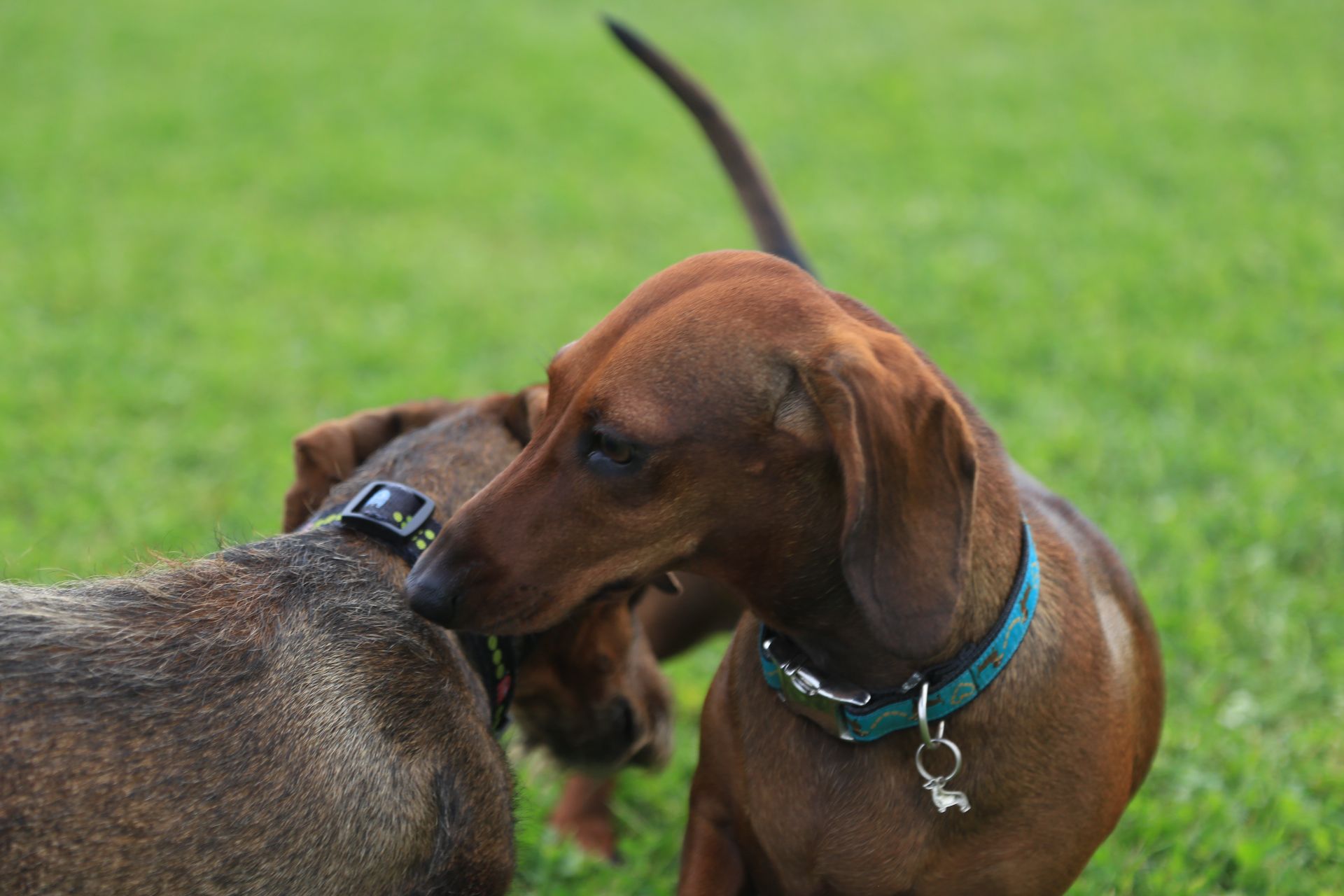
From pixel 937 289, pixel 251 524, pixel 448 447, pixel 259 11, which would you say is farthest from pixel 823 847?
pixel 259 11

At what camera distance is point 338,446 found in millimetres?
4047

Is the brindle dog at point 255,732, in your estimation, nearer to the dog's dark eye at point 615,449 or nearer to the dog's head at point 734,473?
the dog's head at point 734,473

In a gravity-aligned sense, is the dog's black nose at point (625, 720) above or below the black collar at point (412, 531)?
below

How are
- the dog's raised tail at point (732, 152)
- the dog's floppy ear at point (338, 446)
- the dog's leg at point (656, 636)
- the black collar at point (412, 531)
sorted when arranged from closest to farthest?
the black collar at point (412, 531)
the dog's floppy ear at point (338, 446)
the dog's leg at point (656, 636)
the dog's raised tail at point (732, 152)

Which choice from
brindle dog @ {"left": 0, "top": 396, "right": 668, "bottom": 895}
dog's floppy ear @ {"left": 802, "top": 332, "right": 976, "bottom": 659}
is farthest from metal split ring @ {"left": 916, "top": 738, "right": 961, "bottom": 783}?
brindle dog @ {"left": 0, "top": 396, "right": 668, "bottom": 895}

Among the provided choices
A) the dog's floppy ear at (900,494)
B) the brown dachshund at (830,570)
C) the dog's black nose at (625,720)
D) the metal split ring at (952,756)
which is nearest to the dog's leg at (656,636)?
the dog's black nose at (625,720)

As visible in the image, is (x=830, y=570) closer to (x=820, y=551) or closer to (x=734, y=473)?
(x=820, y=551)

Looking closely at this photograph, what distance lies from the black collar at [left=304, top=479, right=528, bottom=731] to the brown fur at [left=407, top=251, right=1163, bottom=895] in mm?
557

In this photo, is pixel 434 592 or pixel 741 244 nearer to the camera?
pixel 434 592

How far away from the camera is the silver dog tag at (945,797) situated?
9.80 ft

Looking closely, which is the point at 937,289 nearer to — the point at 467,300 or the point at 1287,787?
the point at 467,300

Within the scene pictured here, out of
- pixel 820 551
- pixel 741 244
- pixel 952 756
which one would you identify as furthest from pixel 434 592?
pixel 741 244

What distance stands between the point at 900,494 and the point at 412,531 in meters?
1.38

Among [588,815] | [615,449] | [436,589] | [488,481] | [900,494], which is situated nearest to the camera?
[900,494]
